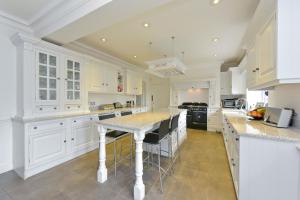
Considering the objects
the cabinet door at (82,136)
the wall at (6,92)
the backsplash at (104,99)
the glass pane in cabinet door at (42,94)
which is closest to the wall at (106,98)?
the backsplash at (104,99)

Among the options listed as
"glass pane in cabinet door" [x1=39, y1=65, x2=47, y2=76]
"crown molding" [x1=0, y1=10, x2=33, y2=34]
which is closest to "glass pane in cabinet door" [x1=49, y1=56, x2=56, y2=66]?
"glass pane in cabinet door" [x1=39, y1=65, x2=47, y2=76]

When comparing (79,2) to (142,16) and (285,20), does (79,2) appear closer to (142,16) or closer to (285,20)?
(142,16)

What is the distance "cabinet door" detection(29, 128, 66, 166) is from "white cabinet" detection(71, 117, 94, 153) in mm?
204

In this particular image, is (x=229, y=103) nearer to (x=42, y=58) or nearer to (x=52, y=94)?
(x=52, y=94)

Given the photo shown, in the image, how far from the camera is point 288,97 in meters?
1.79

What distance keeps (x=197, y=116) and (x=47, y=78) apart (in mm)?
4570

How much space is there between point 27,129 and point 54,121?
38 cm

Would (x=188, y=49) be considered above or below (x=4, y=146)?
above

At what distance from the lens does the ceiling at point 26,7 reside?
194 centimetres

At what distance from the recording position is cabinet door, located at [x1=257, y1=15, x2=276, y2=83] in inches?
53.4

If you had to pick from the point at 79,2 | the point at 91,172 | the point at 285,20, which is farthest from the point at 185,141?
the point at 79,2

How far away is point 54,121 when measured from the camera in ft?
8.04

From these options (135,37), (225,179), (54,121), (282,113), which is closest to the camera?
(282,113)

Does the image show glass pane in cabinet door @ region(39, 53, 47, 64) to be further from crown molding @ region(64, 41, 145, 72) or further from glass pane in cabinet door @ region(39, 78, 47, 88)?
crown molding @ region(64, 41, 145, 72)
